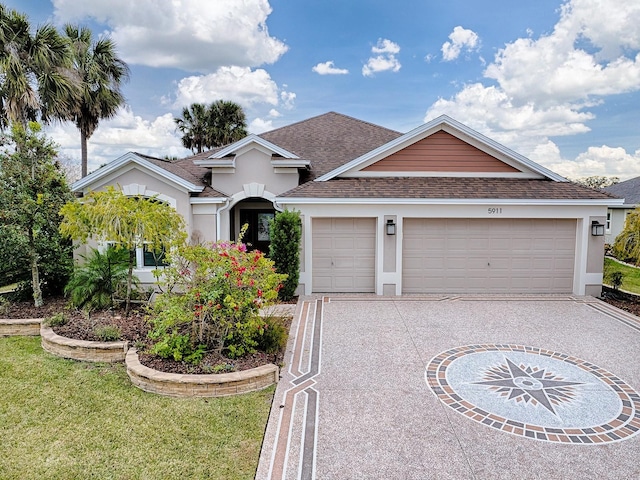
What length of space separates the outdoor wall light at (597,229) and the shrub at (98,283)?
1301 cm

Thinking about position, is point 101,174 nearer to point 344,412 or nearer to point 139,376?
point 139,376

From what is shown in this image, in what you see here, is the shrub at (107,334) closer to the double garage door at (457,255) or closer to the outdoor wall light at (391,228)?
the double garage door at (457,255)

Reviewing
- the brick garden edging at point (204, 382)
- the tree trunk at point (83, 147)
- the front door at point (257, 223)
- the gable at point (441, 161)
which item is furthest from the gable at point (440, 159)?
the tree trunk at point (83, 147)

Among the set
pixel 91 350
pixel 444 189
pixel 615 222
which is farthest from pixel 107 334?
pixel 615 222

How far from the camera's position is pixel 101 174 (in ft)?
37.0

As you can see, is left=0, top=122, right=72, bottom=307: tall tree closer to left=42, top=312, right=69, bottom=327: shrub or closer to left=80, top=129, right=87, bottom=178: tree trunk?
left=42, top=312, right=69, bottom=327: shrub

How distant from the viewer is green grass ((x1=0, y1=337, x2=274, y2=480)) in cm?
402

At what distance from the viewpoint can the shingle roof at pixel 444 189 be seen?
37.4 ft

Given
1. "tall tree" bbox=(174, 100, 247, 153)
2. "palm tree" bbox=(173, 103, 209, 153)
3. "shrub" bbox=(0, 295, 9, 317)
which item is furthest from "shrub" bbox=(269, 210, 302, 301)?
"palm tree" bbox=(173, 103, 209, 153)

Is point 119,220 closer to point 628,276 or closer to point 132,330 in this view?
point 132,330

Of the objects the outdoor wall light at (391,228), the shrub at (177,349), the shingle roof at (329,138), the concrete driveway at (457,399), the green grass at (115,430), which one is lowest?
the green grass at (115,430)

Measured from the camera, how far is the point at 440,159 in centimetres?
1246

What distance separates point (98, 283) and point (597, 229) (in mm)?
13575

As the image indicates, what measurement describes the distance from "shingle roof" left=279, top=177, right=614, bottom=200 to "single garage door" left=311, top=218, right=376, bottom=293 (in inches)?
34.4
